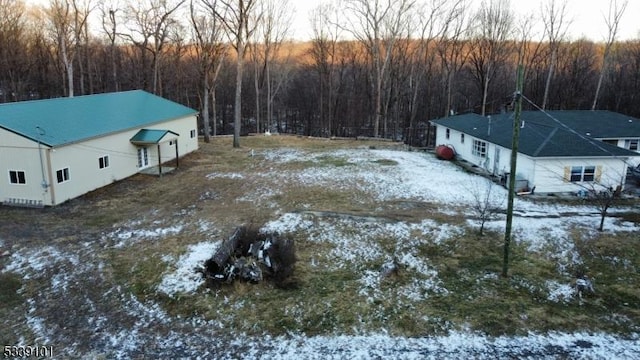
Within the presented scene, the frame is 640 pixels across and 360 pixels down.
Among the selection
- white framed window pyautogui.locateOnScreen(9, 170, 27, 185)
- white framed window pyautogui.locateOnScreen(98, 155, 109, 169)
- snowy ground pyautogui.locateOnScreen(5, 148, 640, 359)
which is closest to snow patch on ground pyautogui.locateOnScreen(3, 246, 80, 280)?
snowy ground pyautogui.locateOnScreen(5, 148, 640, 359)

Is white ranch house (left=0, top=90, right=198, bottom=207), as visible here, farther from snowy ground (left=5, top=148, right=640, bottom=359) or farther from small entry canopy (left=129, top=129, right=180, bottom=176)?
snowy ground (left=5, top=148, right=640, bottom=359)

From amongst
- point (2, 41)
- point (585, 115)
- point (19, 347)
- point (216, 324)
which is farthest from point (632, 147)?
point (2, 41)

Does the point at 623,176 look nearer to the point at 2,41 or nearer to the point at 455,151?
the point at 455,151

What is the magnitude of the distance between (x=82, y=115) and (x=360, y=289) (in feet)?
60.6

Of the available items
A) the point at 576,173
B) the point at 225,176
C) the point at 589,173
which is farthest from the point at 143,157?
the point at 589,173

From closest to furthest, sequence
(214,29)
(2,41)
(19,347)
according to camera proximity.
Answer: (19,347) < (214,29) < (2,41)

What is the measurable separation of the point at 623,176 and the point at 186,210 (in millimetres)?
20619

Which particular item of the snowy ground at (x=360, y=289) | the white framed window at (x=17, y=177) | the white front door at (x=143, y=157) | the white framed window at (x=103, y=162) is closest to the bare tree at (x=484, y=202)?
the snowy ground at (x=360, y=289)

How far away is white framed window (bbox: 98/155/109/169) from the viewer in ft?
73.0

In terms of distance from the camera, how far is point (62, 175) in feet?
64.4

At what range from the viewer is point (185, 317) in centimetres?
1150

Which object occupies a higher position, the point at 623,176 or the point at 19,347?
the point at 623,176

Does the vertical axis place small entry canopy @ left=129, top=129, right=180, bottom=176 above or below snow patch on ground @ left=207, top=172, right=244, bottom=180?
above

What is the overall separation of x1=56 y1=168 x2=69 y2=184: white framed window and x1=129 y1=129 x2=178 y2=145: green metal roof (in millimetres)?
5188
